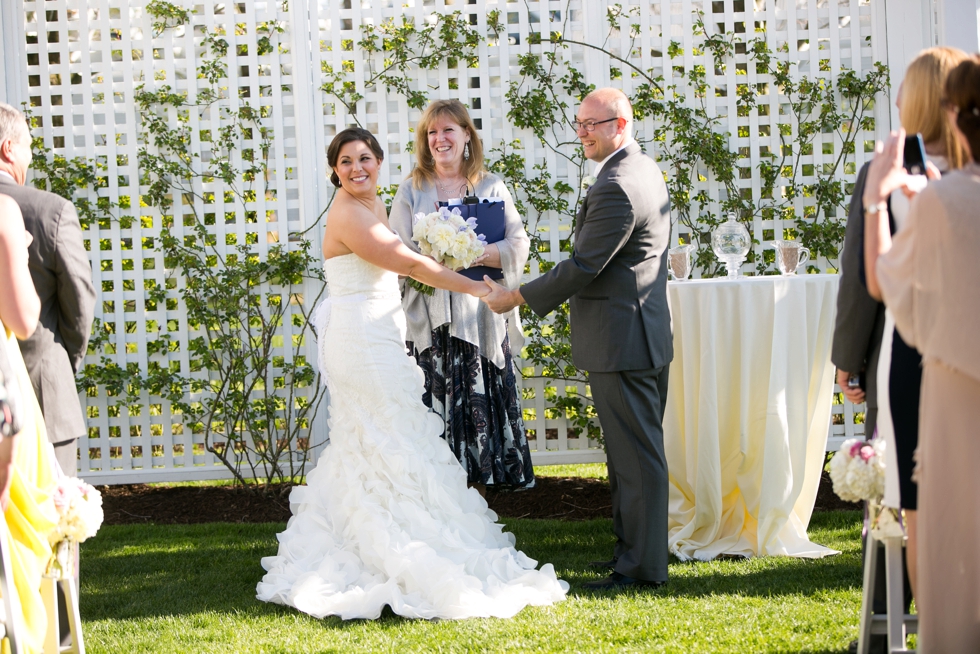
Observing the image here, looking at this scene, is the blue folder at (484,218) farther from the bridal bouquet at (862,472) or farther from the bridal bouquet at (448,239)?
the bridal bouquet at (862,472)

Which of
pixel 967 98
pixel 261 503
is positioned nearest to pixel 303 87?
pixel 261 503

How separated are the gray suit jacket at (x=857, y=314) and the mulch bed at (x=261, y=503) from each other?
8.38 ft

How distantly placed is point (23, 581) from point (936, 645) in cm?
229


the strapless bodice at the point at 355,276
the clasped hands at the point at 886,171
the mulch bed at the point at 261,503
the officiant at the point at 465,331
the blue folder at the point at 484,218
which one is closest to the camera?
the clasped hands at the point at 886,171

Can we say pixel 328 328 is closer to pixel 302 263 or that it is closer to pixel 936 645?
pixel 302 263

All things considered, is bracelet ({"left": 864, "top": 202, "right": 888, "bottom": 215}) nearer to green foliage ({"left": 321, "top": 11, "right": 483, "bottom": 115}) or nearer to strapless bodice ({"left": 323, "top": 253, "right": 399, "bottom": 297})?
strapless bodice ({"left": 323, "top": 253, "right": 399, "bottom": 297})

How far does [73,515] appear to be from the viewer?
264 cm

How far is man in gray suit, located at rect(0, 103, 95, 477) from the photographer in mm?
3035

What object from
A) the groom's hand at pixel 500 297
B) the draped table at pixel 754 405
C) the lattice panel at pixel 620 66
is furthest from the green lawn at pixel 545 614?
the lattice panel at pixel 620 66

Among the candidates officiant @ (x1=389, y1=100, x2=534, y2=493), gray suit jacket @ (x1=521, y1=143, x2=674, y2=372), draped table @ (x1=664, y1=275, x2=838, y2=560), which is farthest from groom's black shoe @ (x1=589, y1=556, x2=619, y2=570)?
gray suit jacket @ (x1=521, y1=143, x2=674, y2=372)

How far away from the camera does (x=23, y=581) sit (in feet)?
8.54

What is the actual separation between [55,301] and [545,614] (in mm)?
1985

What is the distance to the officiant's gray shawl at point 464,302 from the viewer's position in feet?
14.8

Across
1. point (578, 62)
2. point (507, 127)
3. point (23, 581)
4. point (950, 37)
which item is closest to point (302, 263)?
point (507, 127)
